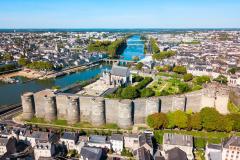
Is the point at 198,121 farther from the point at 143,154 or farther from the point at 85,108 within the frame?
the point at 85,108

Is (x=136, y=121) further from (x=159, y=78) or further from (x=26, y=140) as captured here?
(x=159, y=78)

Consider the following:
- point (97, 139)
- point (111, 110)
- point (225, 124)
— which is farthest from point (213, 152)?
point (111, 110)

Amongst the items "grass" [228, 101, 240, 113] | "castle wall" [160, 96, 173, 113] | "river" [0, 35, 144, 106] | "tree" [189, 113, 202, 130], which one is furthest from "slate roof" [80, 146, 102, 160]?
"river" [0, 35, 144, 106]

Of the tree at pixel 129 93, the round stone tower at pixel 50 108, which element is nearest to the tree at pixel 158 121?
the tree at pixel 129 93

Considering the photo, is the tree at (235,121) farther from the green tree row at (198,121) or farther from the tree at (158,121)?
the tree at (158,121)

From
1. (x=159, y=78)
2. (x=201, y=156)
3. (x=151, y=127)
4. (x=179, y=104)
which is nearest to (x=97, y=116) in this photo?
(x=151, y=127)

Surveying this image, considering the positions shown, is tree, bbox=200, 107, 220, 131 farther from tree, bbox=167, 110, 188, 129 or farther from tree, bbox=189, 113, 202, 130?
tree, bbox=167, 110, 188, 129
